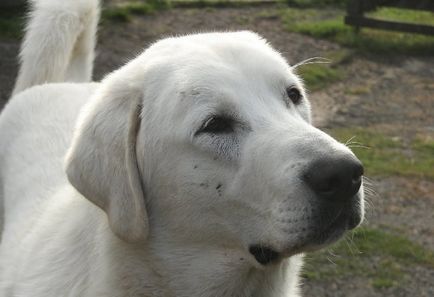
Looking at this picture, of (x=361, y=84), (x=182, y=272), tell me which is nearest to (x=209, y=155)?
(x=182, y=272)

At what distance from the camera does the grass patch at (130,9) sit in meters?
10.6

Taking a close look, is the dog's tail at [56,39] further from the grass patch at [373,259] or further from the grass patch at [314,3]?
the grass patch at [314,3]

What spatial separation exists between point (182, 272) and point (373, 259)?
8.73 feet

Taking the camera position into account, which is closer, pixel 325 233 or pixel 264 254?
pixel 325 233

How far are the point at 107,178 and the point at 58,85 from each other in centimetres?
162

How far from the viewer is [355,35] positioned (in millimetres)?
10898

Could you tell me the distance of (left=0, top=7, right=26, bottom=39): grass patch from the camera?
30.4 feet

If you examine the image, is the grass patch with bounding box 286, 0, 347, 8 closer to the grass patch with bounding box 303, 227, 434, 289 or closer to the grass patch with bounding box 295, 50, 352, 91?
the grass patch with bounding box 295, 50, 352, 91

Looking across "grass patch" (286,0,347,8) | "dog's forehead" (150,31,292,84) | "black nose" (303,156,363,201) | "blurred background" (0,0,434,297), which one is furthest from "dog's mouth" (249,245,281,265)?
"grass patch" (286,0,347,8)

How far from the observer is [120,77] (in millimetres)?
3199

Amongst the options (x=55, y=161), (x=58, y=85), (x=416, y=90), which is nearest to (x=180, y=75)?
(x=55, y=161)

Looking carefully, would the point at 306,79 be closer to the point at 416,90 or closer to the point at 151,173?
the point at 416,90

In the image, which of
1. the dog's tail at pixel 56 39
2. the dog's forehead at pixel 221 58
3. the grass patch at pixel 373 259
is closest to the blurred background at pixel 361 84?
the grass patch at pixel 373 259

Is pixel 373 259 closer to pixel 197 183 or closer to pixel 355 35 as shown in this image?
pixel 197 183
